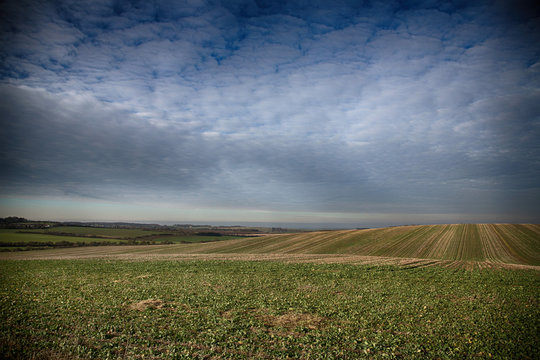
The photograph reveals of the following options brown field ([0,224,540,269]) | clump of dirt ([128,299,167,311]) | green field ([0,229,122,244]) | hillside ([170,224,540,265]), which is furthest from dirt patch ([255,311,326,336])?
green field ([0,229,122,244])

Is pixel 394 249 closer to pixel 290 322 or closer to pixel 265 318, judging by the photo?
pixel 290 322

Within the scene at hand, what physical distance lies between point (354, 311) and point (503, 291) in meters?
15.4

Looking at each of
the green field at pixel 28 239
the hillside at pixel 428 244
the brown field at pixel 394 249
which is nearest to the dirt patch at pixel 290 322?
the brown field at pixel 394 249

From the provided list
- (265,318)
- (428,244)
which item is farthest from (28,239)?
(428,244)

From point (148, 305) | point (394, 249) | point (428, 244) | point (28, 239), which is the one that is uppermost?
point (148, 305)

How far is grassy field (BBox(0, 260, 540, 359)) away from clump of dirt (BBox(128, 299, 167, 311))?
6 cm

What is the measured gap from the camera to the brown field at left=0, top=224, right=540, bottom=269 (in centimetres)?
4844

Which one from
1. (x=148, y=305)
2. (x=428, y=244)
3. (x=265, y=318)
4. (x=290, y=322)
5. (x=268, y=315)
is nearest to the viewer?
(x=290, y=322)

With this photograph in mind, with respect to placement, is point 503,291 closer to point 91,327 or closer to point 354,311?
point 354,311

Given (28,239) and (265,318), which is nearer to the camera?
(265,318)

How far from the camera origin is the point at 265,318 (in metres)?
15.5

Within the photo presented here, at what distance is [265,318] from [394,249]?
53.1 metres

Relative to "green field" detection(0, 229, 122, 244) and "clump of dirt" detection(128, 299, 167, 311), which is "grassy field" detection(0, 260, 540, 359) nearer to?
"clump of dirt" detection(128, 299, 167, 311)

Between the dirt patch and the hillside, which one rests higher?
the dirt patch
